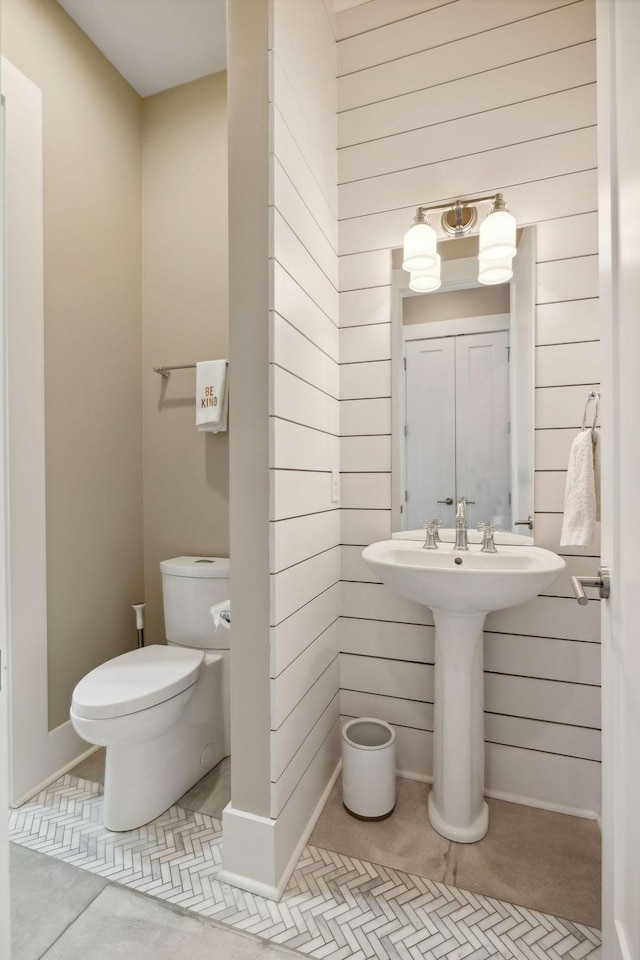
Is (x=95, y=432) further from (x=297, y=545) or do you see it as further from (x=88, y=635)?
(x=297, y=545)

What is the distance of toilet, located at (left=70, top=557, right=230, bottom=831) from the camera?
1.46 meters

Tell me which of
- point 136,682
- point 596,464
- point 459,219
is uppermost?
point 459,219

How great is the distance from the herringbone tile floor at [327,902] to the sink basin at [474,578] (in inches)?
29.7

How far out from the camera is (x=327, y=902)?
1.29 meters

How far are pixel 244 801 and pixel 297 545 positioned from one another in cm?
70

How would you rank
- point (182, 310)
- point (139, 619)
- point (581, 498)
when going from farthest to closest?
point (182, 310), point (139, 619), point (581, 498)

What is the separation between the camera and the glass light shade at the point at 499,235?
5.24 feet

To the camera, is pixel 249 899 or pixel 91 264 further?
pixel 91 264

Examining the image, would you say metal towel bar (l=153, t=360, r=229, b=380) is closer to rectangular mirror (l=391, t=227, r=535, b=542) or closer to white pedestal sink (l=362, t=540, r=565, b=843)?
rectangular mirror (l=391, t=227, r=535, b=542)

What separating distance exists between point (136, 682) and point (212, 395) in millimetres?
1098

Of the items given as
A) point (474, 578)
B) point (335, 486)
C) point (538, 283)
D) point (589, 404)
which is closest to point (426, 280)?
point (538, 283)

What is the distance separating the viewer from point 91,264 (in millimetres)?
2000

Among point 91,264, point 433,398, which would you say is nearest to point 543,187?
point 433,398

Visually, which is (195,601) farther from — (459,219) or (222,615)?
(459,219)
